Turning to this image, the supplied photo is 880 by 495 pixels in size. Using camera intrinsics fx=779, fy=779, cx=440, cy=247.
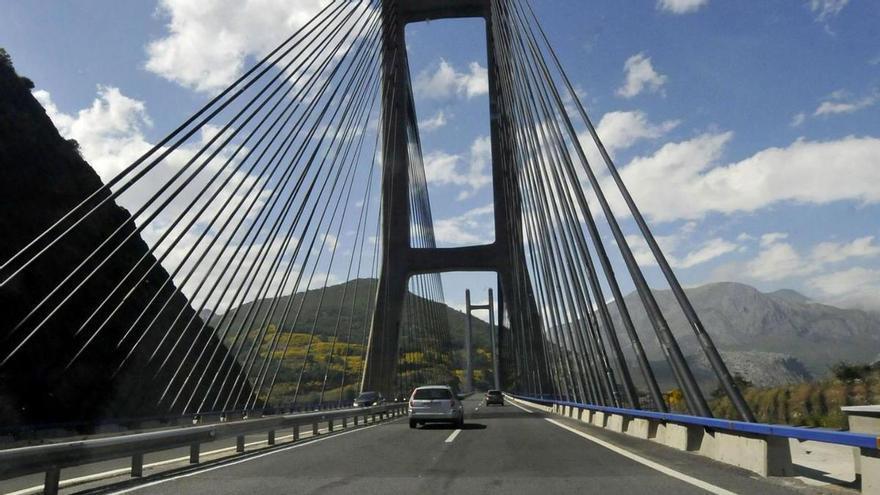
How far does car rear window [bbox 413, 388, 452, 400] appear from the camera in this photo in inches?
853

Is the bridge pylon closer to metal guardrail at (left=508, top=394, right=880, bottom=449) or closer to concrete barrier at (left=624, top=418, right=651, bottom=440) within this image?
concrete barrier at (left=624, top=418, right=651, bottom=440)

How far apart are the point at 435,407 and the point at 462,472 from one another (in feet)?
38.1

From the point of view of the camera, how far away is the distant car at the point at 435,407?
830 inches

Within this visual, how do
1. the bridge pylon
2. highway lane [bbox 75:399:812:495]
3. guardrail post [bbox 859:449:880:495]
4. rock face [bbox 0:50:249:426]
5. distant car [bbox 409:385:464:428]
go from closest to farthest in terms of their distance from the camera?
guardrail post [bbox 859:449:880:495] < highway lane [bbox 75:399:812:495] < distant car [bbox 409:385:464:428] < rock face [bbox 0:50:249:426] < the bridge pylon

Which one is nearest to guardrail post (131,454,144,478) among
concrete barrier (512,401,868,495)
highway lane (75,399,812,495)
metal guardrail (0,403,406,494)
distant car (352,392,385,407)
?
metal guardrail (0,403,406,494)

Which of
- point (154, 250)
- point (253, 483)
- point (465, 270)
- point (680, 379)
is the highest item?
point (465, 270)

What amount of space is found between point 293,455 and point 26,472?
18.4 ft

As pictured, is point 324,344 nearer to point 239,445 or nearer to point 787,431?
point 239,445

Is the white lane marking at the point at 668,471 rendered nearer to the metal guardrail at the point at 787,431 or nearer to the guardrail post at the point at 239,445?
the metal guardrail at the point at 787,431

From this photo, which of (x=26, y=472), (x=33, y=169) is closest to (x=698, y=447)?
(x=26, y=472)

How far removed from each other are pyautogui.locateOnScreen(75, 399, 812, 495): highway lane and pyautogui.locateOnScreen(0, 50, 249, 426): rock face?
1236cm

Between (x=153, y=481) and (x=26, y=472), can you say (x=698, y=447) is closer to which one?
(x=153, y=481)

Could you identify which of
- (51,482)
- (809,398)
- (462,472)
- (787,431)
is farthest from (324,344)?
(787,431)

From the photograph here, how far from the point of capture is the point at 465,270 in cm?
4422
